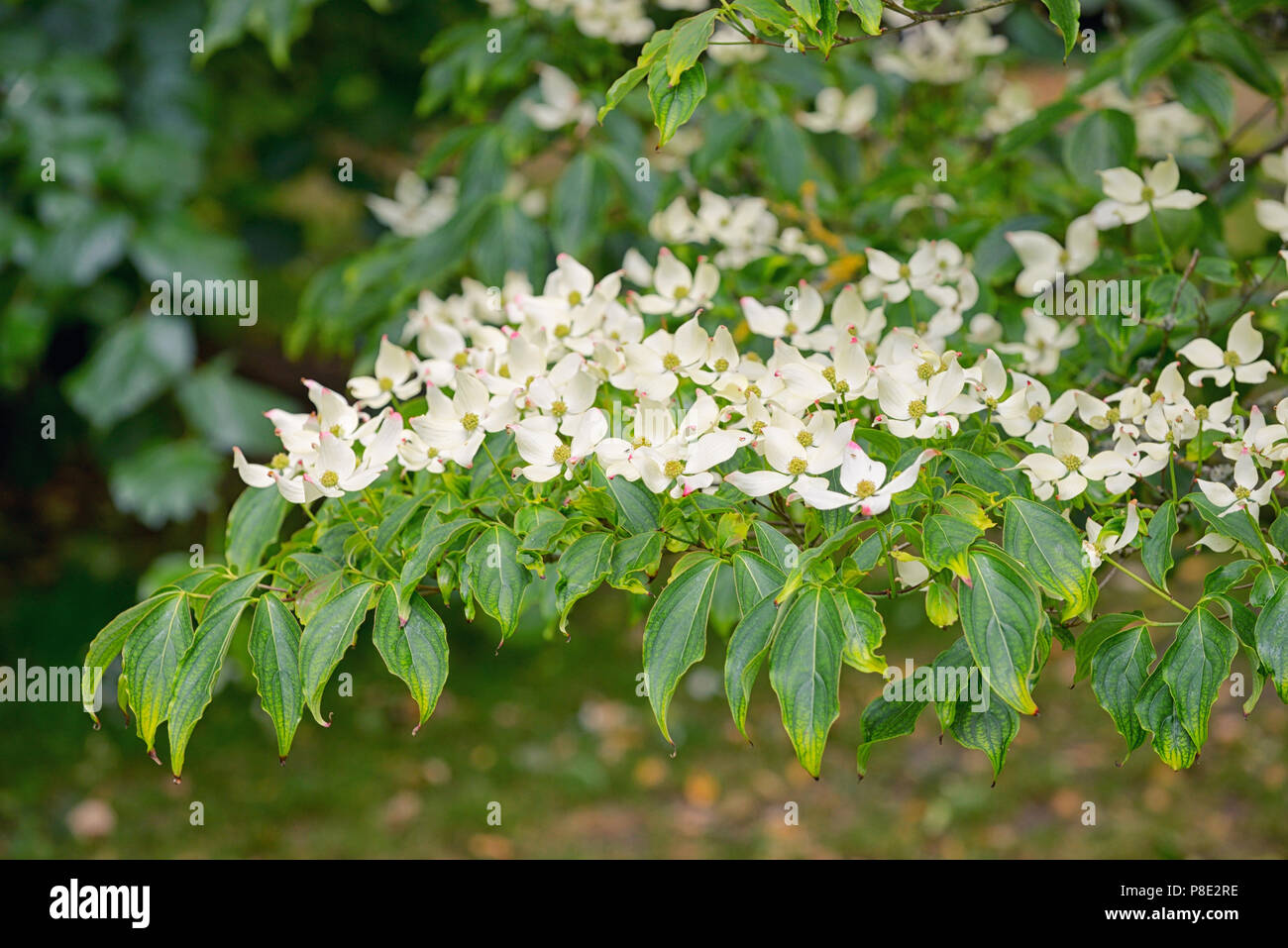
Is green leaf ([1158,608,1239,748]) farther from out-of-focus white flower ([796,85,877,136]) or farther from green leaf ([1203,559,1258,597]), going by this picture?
out-of-focus white flower ([796,85,877,136])

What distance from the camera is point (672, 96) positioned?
3.55 ft

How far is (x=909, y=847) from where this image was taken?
2875 mm

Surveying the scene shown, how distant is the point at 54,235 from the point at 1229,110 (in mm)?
2635

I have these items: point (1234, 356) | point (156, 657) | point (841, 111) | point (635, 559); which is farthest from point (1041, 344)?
point (156, 657)

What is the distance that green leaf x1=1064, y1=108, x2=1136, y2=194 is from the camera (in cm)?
167

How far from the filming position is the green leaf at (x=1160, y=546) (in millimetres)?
986

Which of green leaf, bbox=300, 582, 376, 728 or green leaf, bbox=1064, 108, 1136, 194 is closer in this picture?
green leaf, bbox=300, 582, 376, 728

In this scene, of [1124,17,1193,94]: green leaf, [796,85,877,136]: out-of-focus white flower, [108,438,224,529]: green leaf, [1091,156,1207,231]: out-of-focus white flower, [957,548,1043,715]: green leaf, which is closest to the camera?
[957,548,1043,715]: green leaf

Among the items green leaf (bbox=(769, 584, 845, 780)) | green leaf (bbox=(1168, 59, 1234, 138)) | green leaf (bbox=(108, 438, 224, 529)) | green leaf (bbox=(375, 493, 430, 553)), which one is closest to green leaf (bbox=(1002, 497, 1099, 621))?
green leaf (bbox=(769, 584, 845, 780))

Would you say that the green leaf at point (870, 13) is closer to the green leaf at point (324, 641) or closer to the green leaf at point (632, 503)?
the green leaf at point (632, 503)

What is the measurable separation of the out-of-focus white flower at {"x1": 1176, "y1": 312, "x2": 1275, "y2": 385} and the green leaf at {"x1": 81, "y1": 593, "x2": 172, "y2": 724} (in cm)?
109

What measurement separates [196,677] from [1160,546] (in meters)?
0.87
